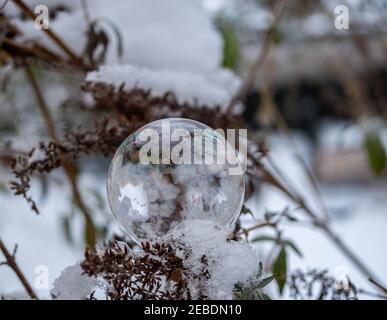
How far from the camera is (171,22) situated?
930 mm

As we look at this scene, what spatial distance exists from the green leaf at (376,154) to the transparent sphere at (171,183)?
2.86ft

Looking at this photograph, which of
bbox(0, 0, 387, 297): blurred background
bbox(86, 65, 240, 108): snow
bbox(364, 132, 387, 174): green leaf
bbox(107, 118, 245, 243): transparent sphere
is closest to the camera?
bbox(107, 118, 245, 243): transparent sphere

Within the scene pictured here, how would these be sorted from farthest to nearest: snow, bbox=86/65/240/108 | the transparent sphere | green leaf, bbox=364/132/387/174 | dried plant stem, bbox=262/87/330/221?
green leaf, bbox=364/132/387/174 < dried plant stem, bbox=262/87/330/221 < snow, bbox=86/65/240/108 < the transparent sphere

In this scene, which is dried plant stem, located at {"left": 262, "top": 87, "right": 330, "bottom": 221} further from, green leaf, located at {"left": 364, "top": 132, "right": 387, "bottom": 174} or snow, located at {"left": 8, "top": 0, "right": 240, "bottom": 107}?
snow, located at {"left": 8, "top": 0, "right": 240, "bottom": 107}

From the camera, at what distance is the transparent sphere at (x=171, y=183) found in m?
0.49

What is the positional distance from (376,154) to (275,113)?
304 mm

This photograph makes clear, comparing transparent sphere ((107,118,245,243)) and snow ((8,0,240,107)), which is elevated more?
snow ((8,0,240,107))

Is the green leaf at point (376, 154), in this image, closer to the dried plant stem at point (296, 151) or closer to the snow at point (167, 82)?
the dried plant stem at point (296, 151)

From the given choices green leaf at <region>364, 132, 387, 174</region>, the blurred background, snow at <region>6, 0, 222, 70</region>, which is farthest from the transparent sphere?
green leaf at <region>364, 132, 387, 174</region>

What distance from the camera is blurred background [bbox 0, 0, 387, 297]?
0.94 meters

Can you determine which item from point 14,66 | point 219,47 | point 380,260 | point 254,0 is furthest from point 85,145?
point 380,260

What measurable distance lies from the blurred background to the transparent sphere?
0.17 meters

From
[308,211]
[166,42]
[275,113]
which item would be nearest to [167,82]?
[166,42]

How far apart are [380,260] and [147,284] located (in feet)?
6.54
